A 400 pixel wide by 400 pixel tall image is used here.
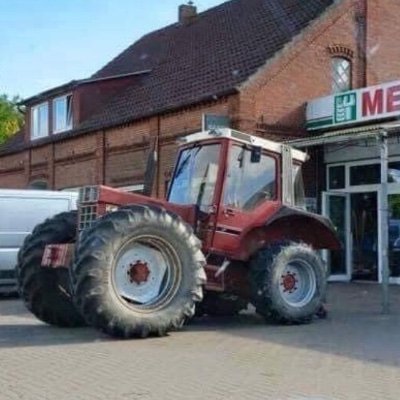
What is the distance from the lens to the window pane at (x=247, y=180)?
12.0 m

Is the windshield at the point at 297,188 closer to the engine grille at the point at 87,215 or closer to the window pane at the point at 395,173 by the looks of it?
the engine grille at the point at 87,215

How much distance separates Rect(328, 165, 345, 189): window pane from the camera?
2216cm

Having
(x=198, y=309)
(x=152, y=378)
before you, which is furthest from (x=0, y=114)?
(x=152, y=378)

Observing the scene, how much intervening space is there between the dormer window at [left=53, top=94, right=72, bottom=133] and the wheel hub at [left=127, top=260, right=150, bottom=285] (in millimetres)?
19600

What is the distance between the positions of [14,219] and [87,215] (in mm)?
7122

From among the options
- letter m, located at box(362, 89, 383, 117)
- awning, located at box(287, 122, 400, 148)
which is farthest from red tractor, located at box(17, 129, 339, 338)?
letter m, located at box(362, 89, 383, 117)

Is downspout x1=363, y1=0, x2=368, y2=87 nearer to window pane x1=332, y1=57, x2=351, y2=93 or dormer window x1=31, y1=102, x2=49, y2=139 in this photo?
window pane x1=332, y1=57, x2=351, y2=93

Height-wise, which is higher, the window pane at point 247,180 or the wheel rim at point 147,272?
the window pane at point 247,180

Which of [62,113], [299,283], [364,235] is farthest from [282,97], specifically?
[62,113]

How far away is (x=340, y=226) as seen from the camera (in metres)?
22.3

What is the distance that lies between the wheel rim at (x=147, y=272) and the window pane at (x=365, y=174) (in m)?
11.5

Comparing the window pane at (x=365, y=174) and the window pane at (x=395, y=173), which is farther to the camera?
the window pane at (x=365, y=174)

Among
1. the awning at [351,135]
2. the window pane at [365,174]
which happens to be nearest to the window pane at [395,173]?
the window pane at [365,174]

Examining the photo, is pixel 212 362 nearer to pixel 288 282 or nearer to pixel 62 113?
pixel 288 282
